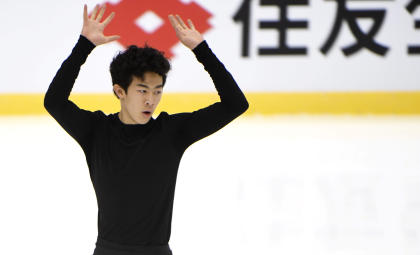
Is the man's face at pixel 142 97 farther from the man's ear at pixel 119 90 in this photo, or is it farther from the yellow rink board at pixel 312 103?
the yellow rink board at pixel 312 103

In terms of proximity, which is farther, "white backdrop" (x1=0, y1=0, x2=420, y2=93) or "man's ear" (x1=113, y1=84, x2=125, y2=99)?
"white backdrop" (x1=0, y1=0, x2=420, y2=93)

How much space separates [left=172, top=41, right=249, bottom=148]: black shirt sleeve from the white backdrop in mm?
3446

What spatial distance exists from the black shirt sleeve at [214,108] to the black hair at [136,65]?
0.31 ft

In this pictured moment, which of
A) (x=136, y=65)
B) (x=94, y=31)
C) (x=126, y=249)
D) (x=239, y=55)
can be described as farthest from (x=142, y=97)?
(x=239, y=55)

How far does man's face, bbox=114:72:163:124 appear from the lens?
1.81 metres

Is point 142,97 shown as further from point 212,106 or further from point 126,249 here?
point 126,249

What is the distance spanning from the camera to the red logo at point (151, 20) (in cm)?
542

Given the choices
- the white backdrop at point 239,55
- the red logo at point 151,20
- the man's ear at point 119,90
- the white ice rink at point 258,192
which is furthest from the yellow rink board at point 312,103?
the man's ear at point 119,90

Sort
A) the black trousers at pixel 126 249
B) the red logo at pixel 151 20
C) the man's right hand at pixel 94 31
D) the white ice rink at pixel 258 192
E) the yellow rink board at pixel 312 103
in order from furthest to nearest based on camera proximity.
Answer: the red logo at pixel 151 20
the yellow rink board at pixel 312 103
the white ice rink at pixel 258 192
the man's right hand at pixel 94 31
the black trousers at pixel 126 249

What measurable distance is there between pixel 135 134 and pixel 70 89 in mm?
190

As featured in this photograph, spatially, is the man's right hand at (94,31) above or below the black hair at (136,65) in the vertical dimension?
above

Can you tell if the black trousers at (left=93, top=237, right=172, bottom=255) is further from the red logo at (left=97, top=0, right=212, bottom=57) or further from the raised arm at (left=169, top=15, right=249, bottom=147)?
the red logo at (left=97, top=0, right=212, bottom=57)

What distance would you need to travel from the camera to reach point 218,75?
182 centimetres

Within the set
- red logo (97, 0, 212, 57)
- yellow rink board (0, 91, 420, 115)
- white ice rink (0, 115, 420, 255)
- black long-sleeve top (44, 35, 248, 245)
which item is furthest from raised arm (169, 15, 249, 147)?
red logo (97, 0, 212, 57)
